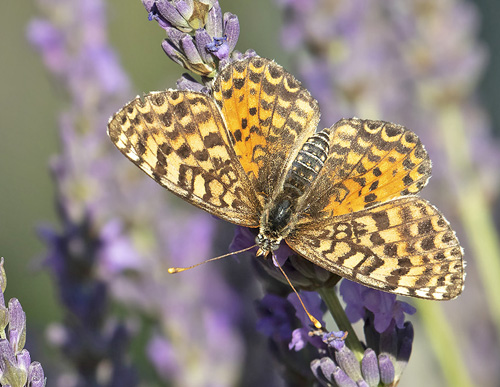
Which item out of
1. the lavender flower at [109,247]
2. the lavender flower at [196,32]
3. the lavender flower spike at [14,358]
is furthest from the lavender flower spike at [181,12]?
the lavender flower at [109,247]

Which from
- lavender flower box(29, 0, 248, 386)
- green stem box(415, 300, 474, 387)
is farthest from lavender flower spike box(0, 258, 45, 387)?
green stem box(415, 300, 474, 387)

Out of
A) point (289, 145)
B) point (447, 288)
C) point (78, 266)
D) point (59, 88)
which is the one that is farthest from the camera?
point (59, 88)

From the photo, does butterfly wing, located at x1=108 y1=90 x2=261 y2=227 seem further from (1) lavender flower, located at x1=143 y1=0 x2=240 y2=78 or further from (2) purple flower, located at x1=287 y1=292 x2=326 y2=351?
(2) purple flower, located at x1=287 y1=292 x2=326 y2=351

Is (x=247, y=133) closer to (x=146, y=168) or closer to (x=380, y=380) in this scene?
(x=146, y=168)

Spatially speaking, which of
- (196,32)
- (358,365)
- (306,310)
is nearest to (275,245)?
(306,310)

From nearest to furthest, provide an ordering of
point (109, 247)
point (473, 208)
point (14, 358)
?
1. point (14, 358)
2. point (109, 247)
3. point (473, 208)

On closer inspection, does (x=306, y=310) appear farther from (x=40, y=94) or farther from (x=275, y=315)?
(x=40, y=94)

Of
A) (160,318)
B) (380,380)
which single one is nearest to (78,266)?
(160,318)
